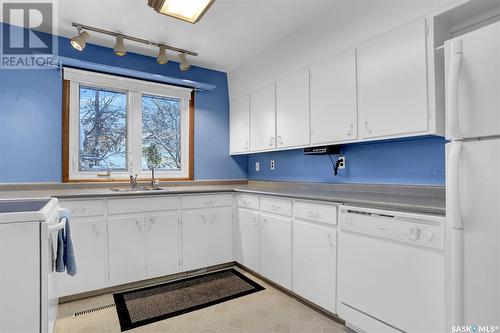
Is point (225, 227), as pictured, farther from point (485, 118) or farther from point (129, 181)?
point (485, 118)

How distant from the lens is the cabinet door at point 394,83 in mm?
1719

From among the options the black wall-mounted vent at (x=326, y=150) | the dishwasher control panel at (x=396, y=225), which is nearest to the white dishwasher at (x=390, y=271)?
the dishwasher control panel at (x=396, y=225)

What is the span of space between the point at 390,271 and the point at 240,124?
245 centimetres

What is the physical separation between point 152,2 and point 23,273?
1780 mm

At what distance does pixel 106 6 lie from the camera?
2.25 metres

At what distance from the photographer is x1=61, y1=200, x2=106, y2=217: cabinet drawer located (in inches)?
89.7

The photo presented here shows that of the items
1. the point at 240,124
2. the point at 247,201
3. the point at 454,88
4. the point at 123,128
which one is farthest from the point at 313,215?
the point at 123,128

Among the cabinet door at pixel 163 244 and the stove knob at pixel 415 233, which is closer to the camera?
the stove knob at pixel 415 233

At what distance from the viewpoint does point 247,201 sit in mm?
2900

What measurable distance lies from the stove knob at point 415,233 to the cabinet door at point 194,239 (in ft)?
6.51

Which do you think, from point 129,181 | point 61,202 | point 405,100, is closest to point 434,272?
point 405,100

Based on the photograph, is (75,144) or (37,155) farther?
(75,144)

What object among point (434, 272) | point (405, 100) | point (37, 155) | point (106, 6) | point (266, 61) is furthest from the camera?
point (266, 61)

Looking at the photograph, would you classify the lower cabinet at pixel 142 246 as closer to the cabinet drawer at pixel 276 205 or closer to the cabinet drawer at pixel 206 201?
the cabinet drawer at pixel 206 201
